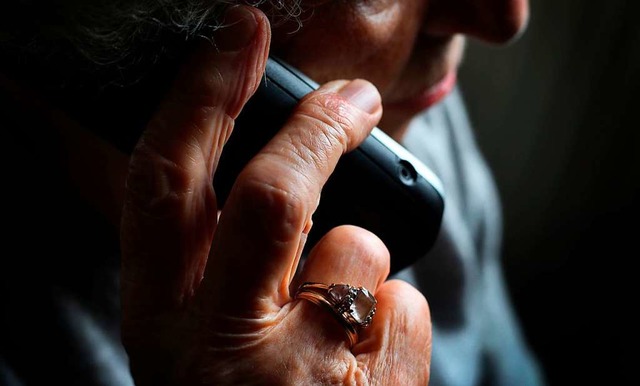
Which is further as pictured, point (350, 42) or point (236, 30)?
point (350, 42)

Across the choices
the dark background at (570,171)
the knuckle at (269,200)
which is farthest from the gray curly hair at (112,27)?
the dark background at (570,171)

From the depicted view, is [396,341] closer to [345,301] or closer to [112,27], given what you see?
[345,301]

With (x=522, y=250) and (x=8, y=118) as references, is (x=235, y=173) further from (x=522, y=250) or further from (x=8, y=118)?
(x=522, y=250)

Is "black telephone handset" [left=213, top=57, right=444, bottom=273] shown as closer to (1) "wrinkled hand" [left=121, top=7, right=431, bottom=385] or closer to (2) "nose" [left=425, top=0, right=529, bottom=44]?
(1) "wrinkled hand" [left=121, top=7, right=431, bottom=385]

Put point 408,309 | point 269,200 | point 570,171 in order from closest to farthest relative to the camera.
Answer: point 269,200 → point 408,309 → point 570,171

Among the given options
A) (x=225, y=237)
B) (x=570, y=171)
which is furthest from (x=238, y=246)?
(x=570, y=171)

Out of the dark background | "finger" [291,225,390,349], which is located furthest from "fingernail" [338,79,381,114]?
the dark background

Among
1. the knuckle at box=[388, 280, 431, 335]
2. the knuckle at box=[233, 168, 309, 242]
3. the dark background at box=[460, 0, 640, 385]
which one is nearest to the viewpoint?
the knuckle at box=[233, 168, 309, 242]

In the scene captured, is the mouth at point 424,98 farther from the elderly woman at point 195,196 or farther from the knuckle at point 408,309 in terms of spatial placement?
the knuckle at point 408,309
